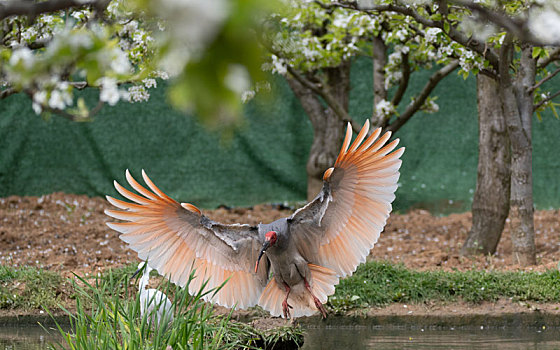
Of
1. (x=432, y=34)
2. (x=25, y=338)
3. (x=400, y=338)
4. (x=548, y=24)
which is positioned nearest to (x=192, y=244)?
(x=25, y=338)

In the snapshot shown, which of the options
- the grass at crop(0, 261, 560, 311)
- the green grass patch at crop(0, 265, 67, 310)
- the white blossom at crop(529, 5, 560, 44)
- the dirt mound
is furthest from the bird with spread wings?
the white blossom at crop(529, 5, 560, 44)

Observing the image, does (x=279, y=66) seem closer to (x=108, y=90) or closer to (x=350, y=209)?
(x=350, y=209)

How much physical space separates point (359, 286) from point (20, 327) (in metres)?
2.51

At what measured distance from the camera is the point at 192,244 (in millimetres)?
4211

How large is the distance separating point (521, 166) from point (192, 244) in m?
3.06

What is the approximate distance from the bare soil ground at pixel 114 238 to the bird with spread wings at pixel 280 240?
91 cm

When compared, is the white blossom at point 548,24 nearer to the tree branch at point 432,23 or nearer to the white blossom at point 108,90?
the white blossom at point 108,90

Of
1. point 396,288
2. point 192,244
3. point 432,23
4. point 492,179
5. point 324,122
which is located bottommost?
point 192,244

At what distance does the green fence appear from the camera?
888cm

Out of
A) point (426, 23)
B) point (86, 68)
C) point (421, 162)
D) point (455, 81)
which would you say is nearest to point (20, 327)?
point (426, 23)

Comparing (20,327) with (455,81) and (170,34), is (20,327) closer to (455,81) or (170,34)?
(170,34)

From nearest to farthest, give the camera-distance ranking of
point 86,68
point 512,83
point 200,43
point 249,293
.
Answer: point 200,43 < point 86,68 < point 249,293 < point 512,83

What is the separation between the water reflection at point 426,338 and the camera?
160 inches

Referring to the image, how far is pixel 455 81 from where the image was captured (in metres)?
9.03
